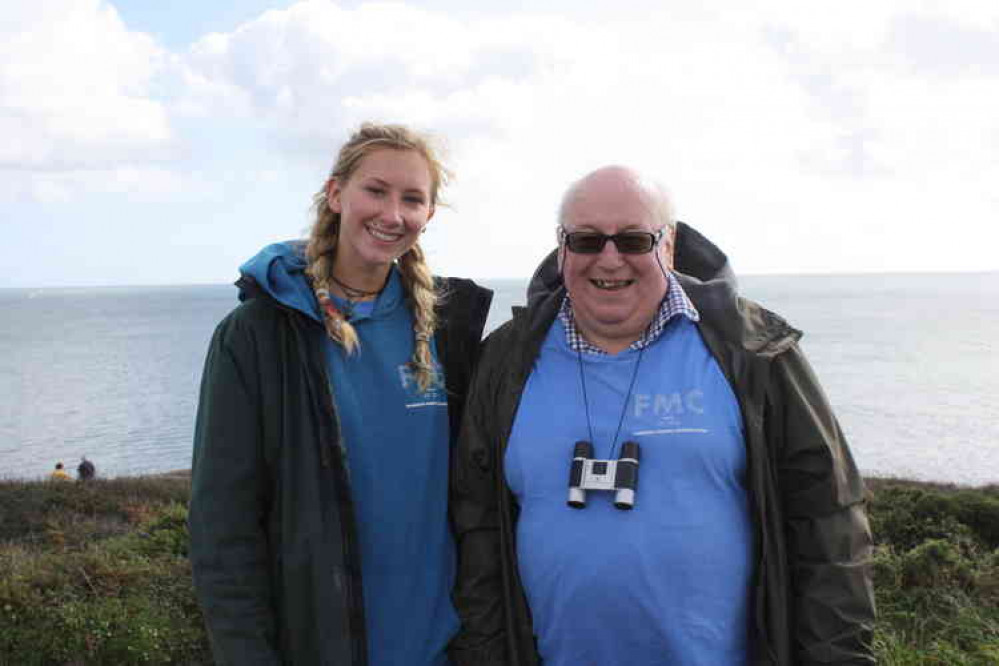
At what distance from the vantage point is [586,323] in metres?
3.19

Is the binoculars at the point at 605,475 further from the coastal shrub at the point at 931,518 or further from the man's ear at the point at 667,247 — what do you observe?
the coastal shrub at the point at 931,518

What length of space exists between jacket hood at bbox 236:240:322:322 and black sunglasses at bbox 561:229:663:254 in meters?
1.02

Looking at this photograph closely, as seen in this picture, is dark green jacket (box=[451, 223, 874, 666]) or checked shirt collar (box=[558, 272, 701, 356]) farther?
checked shirt collar (box=[558, 272, 701, 356])

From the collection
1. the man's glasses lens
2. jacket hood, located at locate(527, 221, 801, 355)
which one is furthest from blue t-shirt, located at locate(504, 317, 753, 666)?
the man's glasses lens

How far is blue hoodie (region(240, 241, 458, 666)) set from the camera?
9.97 ft

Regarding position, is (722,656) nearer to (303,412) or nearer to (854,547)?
(854,547)

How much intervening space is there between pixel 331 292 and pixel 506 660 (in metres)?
1.57

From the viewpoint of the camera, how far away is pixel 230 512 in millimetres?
2844

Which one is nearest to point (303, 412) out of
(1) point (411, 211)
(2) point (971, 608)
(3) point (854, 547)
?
(1) point (411, 211)

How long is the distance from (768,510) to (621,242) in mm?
1097

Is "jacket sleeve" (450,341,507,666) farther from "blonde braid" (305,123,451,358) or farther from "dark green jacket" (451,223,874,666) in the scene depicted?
"blonde braid" (305,123,451,358)

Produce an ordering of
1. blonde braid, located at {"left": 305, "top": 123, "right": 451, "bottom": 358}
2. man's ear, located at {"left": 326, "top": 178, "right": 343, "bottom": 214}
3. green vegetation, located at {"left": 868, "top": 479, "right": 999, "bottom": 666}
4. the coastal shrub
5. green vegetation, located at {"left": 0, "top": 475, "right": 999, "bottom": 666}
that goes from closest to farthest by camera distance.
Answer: blonde braid, located at {"left": 305, "top": 123, "right": 451, "bottom": 358} < man's ear, located at {"left": 326, "top": 178, "right": 343, "bottom": 214} < green vegetation, located at {"left": 868, "top": 479, "right": 999, "bottom": 666} < green vegetation, located at {"left": 0, "top": 475, "right": 999, "bottom": 666} < the coastal shrub

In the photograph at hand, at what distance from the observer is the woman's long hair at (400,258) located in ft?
10.2

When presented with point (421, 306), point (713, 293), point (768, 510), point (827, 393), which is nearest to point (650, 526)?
point (768, 510)
